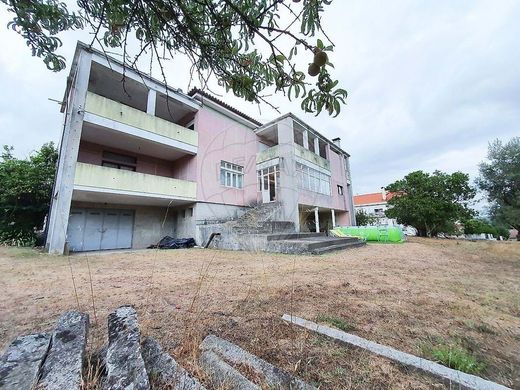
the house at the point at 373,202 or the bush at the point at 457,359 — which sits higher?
the house at the point at 373,202

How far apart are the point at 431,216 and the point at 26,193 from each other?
27584 millimetres

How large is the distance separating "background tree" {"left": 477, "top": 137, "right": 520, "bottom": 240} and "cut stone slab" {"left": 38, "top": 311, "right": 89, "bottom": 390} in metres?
28.7

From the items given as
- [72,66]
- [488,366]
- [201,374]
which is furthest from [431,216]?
[72,66]

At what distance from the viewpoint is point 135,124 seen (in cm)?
962

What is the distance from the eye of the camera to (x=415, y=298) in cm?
277

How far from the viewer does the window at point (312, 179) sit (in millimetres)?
14461

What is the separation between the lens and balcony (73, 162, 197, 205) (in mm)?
8377

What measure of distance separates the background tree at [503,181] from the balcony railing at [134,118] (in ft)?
87.0

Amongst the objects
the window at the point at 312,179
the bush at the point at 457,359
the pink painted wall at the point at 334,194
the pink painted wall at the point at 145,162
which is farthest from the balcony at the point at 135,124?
the bush at the point at 457,359

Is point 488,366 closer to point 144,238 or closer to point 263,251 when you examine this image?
point 263,251

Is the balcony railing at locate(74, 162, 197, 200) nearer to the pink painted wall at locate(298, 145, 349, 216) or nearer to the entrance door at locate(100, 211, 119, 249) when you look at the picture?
the entrance door at locate(100, 211, 119, 249)

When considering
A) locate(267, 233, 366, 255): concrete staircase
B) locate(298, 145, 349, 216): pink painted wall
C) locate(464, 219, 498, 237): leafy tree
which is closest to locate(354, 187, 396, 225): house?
locate(464, 219, 498, 237): leafy tree

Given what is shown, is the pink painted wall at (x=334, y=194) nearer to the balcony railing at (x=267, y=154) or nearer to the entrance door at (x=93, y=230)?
the balcony railing at (x=267, y=154)

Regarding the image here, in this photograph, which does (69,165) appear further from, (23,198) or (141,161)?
(23,198)
